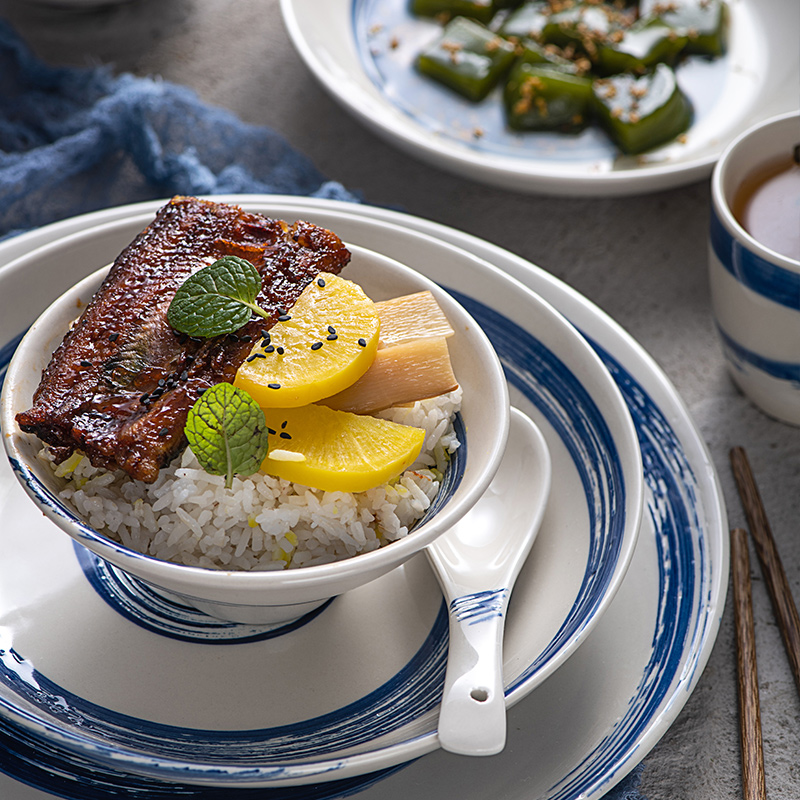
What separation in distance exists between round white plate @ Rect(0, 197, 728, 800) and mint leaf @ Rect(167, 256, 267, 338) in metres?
0.37

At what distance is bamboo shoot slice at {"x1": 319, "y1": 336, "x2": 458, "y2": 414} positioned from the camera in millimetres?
1524

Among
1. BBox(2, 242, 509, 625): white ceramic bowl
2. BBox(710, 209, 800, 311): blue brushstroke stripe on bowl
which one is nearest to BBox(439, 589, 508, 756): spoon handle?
BBox(2, 242, 509, 625): white ceramic bowl

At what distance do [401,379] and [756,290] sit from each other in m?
0.92

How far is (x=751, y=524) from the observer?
1.98m

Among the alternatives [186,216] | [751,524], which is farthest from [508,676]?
[186,216]

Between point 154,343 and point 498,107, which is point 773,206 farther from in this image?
point 154,343

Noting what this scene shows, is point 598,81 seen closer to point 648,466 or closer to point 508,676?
point 648,466

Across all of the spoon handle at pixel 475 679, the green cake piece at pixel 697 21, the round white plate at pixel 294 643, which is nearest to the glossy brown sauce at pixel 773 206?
the round white plate at pixel 294 643

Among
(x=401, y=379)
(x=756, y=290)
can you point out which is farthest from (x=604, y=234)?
(x=401, y=379)

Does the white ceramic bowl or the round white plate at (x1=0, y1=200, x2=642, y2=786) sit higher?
the white ceramic bowl

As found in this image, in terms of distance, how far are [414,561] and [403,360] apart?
15.3 inches

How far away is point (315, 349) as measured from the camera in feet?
4.84

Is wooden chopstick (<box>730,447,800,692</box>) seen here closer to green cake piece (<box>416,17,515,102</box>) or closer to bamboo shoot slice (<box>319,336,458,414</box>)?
bamboo shoot slice (<box>319,336,458,414</box>)

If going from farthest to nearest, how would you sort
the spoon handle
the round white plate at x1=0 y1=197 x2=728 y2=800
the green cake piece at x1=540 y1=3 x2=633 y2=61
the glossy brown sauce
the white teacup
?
the green cake piece at x1=540 y1=3 x2=633 y2=61
the glossy brown sauce
the white teacup
the round white plate at x1=0 y1=197 x2=728 y2=800
the spoon handle
